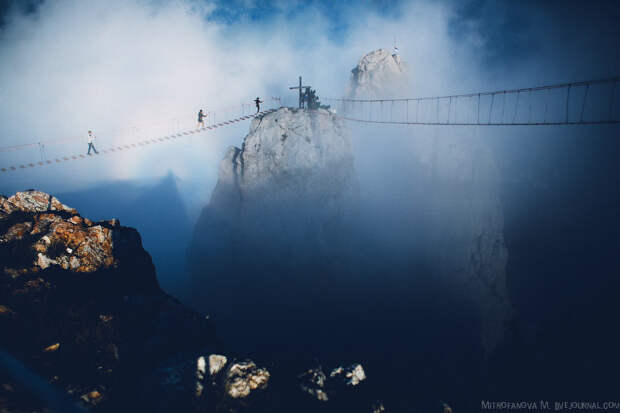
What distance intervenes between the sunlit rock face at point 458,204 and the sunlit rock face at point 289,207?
11389mm

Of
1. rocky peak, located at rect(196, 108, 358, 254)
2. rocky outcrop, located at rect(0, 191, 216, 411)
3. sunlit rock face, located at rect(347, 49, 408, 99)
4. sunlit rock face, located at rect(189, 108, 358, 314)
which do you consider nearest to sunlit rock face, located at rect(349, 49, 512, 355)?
sunlit rock face, located at rect(347, 49, 408, 99)

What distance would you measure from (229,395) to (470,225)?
3206cm

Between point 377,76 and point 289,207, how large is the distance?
87.5 feet

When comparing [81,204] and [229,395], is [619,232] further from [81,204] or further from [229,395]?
[81,204]

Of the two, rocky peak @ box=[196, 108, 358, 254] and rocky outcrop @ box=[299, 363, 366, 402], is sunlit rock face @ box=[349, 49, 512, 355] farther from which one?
rocky outcrop @ box=[299, 363, 366, 402]

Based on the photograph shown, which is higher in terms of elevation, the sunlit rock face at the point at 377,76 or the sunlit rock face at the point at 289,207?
the sunlit rock face at the point at 377,76

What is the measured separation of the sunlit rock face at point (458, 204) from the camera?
29422 millimetres

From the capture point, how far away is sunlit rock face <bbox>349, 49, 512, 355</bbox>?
29422 millimetres

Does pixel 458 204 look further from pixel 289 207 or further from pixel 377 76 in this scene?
pixel 377 76

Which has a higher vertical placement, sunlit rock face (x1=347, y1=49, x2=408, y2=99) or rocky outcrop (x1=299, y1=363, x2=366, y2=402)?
sunlit rock face (x1=347, y1=49, x2=408, y2=99)

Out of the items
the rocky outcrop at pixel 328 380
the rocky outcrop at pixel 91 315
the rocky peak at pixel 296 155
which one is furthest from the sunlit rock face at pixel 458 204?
the rocky outcrop at pixel 91 315

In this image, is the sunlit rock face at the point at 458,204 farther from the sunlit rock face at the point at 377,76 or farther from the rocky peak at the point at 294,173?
the rocky peak at the point at 294,173

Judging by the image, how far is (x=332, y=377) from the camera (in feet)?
37.3

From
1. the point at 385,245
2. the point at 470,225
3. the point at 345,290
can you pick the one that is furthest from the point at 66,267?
the point at 470,225
